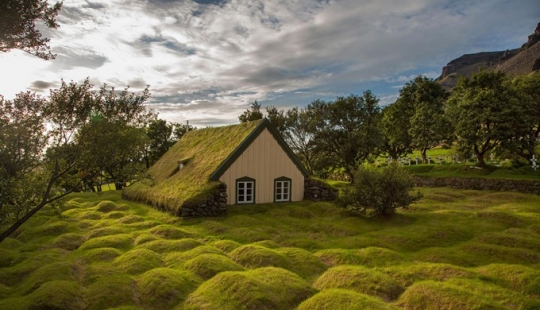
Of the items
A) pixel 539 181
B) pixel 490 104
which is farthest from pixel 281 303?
pixel 490 104

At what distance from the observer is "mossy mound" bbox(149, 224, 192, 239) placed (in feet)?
64.3

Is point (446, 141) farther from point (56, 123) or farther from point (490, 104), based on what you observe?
point (56, 123)

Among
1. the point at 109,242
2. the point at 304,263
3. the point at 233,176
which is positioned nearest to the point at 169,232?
the point at 109,242

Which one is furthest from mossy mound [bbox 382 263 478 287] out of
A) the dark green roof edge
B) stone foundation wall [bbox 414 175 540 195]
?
stone foundation wall [bbox 414 175 540 195]

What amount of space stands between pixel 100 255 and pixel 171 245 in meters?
3.34

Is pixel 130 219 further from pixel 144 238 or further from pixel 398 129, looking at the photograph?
pixel 398 129

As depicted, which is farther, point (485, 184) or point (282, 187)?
point (485, 184)

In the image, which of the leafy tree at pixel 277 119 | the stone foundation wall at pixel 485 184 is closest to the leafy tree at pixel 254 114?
the leafy tree at pixel 277 119

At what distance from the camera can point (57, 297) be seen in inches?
431

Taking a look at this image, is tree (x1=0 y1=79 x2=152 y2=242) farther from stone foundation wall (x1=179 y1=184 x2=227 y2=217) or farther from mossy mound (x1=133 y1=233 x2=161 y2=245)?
stone foundation wall (x1=179 y1=184 x2=227 y2=217)

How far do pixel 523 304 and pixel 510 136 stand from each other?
33.0 meters

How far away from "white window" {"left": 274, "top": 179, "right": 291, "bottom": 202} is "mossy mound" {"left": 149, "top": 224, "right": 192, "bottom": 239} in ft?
34.3

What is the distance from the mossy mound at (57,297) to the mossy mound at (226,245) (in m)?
6.74

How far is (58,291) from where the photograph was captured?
11.3 meters
